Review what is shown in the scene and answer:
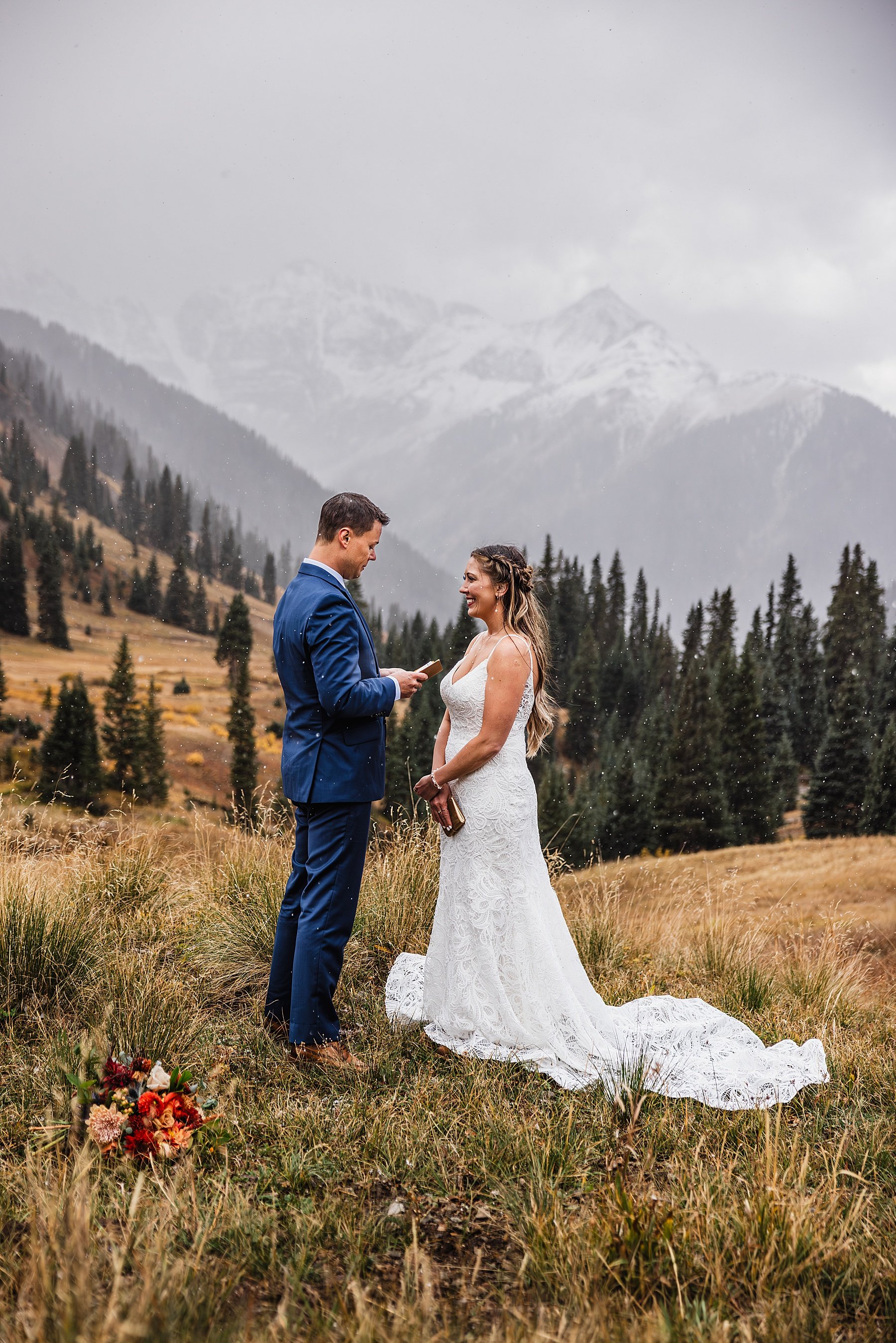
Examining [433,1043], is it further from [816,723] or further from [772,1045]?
[816,723]

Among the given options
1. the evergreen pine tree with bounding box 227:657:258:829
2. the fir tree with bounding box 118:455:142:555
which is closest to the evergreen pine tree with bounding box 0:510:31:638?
the fir tree with bounding box 118:455:142:555

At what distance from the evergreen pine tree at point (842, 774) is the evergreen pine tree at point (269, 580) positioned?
344 feet

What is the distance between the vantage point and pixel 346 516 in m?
4.02

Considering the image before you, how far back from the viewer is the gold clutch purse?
14.6 feet

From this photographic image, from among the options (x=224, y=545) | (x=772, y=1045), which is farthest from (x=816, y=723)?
(x=224, y=545)

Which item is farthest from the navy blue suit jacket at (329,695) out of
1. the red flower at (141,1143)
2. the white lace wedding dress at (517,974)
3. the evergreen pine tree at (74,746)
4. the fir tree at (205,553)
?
the fir tree at (205,553)

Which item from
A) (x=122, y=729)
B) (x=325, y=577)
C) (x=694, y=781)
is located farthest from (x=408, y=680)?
(x=122, y=729)

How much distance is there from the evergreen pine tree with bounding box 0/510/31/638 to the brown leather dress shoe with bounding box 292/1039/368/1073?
4442 inches

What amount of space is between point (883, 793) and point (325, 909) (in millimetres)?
62829

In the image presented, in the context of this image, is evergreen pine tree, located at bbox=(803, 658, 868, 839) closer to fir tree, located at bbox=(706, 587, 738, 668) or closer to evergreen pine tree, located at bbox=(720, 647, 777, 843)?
evergreen pine tree, located at bbox=(720, 647, 777, 843)

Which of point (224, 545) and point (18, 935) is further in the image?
point (224, 545)

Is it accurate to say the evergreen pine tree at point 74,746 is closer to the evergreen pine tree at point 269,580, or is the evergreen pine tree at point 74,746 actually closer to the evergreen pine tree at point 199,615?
the evergreen pine tree at point 199,615

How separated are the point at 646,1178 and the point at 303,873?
2.09m

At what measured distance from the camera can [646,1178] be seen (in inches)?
123
